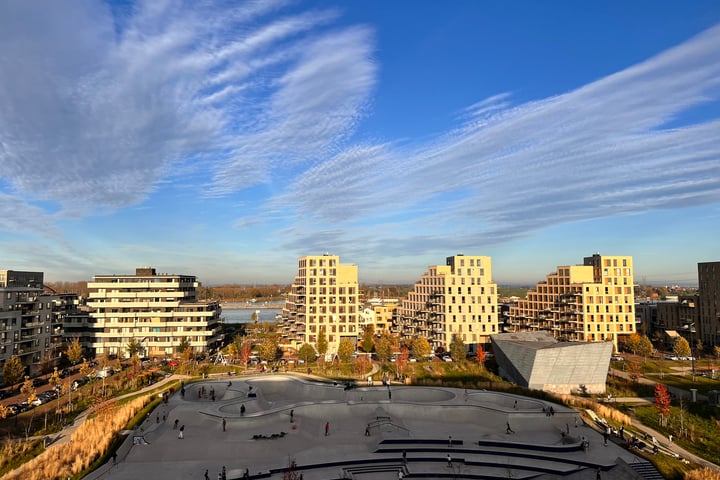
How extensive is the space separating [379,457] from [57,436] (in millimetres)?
24069

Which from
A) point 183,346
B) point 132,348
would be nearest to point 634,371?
point 183,346

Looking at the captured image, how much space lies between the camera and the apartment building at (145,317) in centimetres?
6625

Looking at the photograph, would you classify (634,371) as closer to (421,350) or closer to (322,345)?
(421,350)

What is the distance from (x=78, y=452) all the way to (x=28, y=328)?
35671 mm

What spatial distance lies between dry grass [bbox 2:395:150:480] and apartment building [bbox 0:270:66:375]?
2594cm

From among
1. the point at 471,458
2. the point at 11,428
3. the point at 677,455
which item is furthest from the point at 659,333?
the point at 11,428

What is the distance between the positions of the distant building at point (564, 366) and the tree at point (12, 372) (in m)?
51.1

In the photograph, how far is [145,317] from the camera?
66938mm

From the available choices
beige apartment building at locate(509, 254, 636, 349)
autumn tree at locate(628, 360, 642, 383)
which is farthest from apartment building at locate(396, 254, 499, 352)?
autumn tree at locate(628, 360, 642, 383)

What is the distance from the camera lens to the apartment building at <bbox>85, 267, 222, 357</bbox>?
66.2m

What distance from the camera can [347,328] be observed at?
2685 inches

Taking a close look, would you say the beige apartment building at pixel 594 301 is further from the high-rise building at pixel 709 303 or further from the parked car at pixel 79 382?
the parked car at pixel 79 382

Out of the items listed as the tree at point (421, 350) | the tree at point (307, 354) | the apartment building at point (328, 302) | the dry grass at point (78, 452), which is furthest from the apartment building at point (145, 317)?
the dry grass at point (78, 452)

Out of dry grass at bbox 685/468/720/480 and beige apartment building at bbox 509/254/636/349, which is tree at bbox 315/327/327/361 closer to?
beige apartment building at bbox 509/254/636/349
